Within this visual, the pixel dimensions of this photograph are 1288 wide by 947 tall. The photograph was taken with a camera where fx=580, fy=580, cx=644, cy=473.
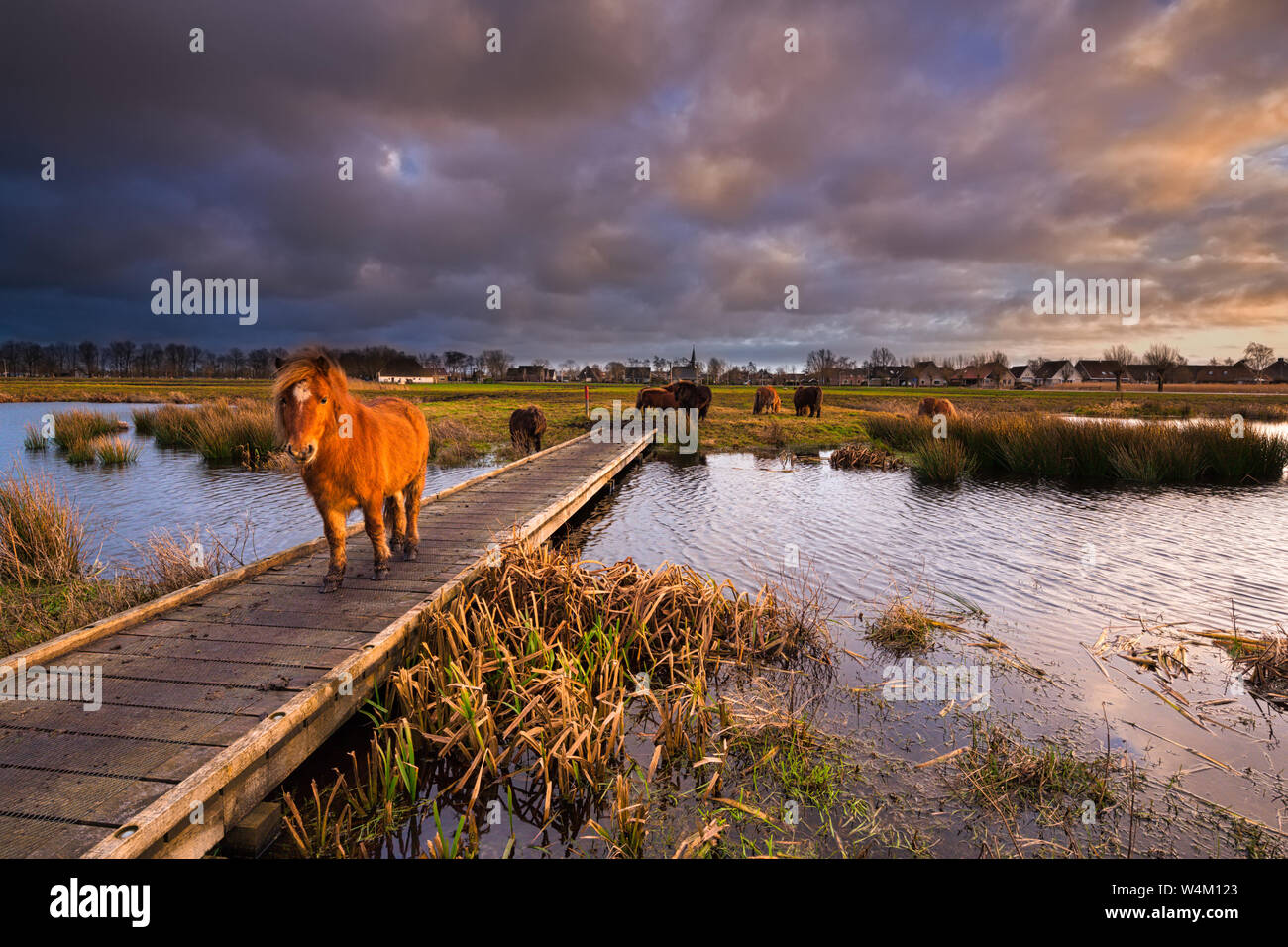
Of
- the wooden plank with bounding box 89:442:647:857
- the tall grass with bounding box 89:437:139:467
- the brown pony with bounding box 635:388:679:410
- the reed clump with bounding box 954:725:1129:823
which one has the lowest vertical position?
the reed clump with bounding box 954:725:1129:823

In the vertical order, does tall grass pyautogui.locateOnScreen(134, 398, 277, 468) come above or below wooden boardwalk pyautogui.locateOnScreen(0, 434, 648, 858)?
above

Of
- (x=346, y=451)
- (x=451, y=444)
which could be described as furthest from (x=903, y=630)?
(x=451, y=444)

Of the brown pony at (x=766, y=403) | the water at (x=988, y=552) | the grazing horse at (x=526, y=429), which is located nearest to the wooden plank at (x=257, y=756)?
the water at (x=988, y=552)

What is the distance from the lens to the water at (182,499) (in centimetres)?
1052

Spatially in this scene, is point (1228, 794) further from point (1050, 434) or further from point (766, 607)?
point (1050, 434)

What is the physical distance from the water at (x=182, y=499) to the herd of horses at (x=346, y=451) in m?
3.67

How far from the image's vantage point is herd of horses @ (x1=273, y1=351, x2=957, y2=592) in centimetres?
498

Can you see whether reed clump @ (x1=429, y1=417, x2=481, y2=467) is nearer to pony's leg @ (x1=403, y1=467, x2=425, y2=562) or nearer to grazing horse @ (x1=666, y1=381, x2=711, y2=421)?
grazing horse @ (x1=666, y1=381, x2=711, y2=421)

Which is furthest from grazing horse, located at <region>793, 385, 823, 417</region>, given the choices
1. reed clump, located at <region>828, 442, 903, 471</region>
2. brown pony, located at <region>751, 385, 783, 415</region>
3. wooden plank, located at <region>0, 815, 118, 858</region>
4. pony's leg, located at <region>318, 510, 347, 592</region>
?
wooden plank, located at <region>0, 815, 118, 858</region>

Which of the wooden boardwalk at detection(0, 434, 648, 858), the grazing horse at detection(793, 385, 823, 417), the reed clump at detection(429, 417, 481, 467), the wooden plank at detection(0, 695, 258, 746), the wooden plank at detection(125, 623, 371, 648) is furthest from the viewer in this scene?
the grazing horse at detection(793, 385, 823, 417)

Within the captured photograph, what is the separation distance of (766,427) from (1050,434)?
12058mm

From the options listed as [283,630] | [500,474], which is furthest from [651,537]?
[283,630]

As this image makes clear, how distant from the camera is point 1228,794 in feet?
13.5

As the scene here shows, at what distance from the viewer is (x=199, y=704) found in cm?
387
